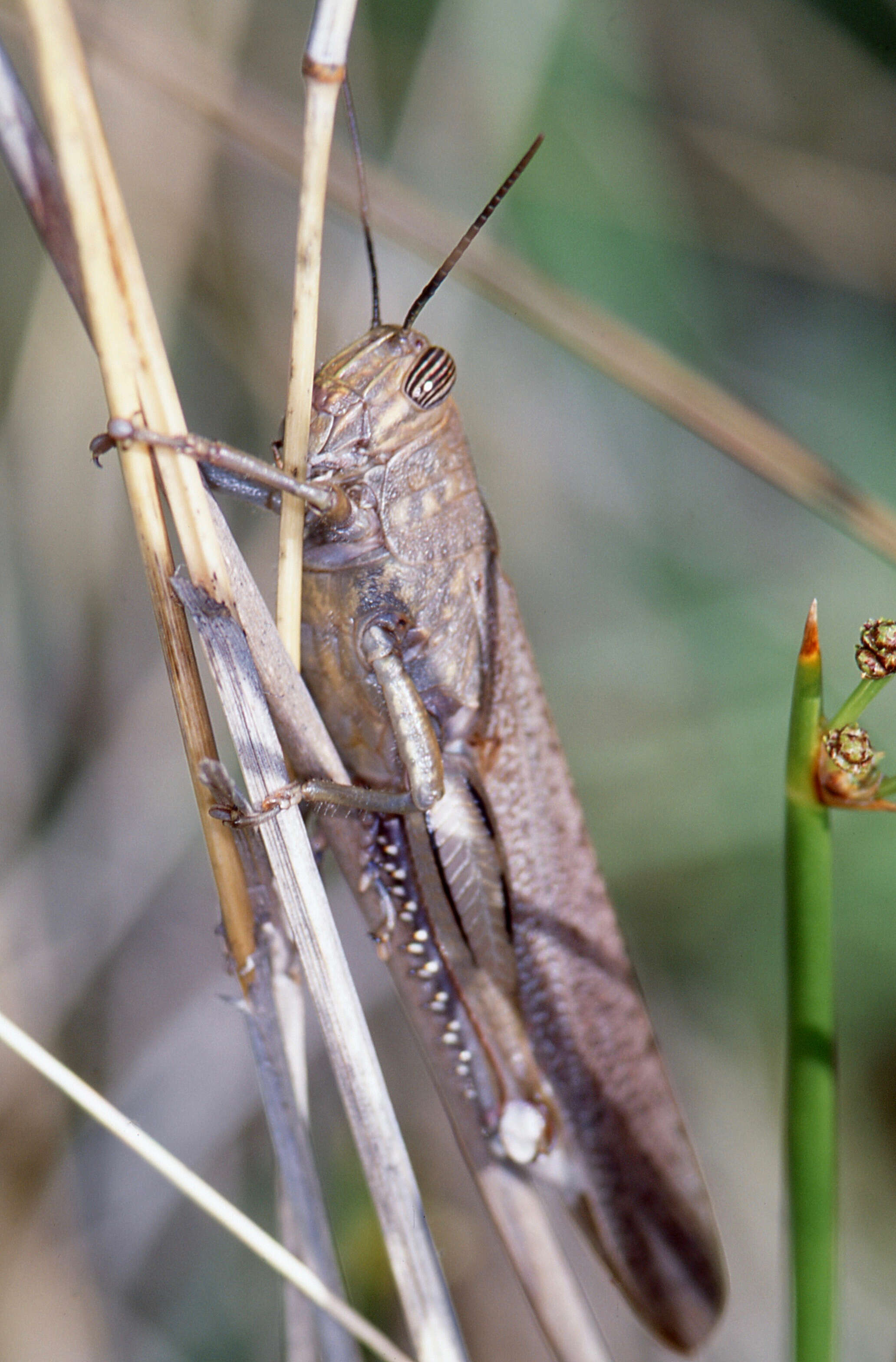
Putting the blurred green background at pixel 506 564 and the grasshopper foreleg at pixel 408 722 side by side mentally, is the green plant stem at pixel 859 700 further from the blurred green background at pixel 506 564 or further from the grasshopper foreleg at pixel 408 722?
the blurred green background at pixel 506 564

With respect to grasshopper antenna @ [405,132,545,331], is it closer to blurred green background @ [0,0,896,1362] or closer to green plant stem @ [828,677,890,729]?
blurred green background @ [0,0,896,1362]

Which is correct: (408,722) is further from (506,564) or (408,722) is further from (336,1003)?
(506,564)

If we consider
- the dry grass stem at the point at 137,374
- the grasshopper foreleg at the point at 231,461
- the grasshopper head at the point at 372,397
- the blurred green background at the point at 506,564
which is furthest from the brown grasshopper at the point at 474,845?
the dry grass stem at the point at 137,374

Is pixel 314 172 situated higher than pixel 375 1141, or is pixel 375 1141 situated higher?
pixel 314 172

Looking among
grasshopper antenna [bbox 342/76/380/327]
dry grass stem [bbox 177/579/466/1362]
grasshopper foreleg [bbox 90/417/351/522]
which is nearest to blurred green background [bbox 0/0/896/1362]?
grasshopper antenna [bbox 342/76/380/327]

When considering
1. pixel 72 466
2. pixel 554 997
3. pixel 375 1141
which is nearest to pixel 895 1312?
pixel 554 997

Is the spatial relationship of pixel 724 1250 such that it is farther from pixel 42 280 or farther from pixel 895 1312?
pixel 42 280
